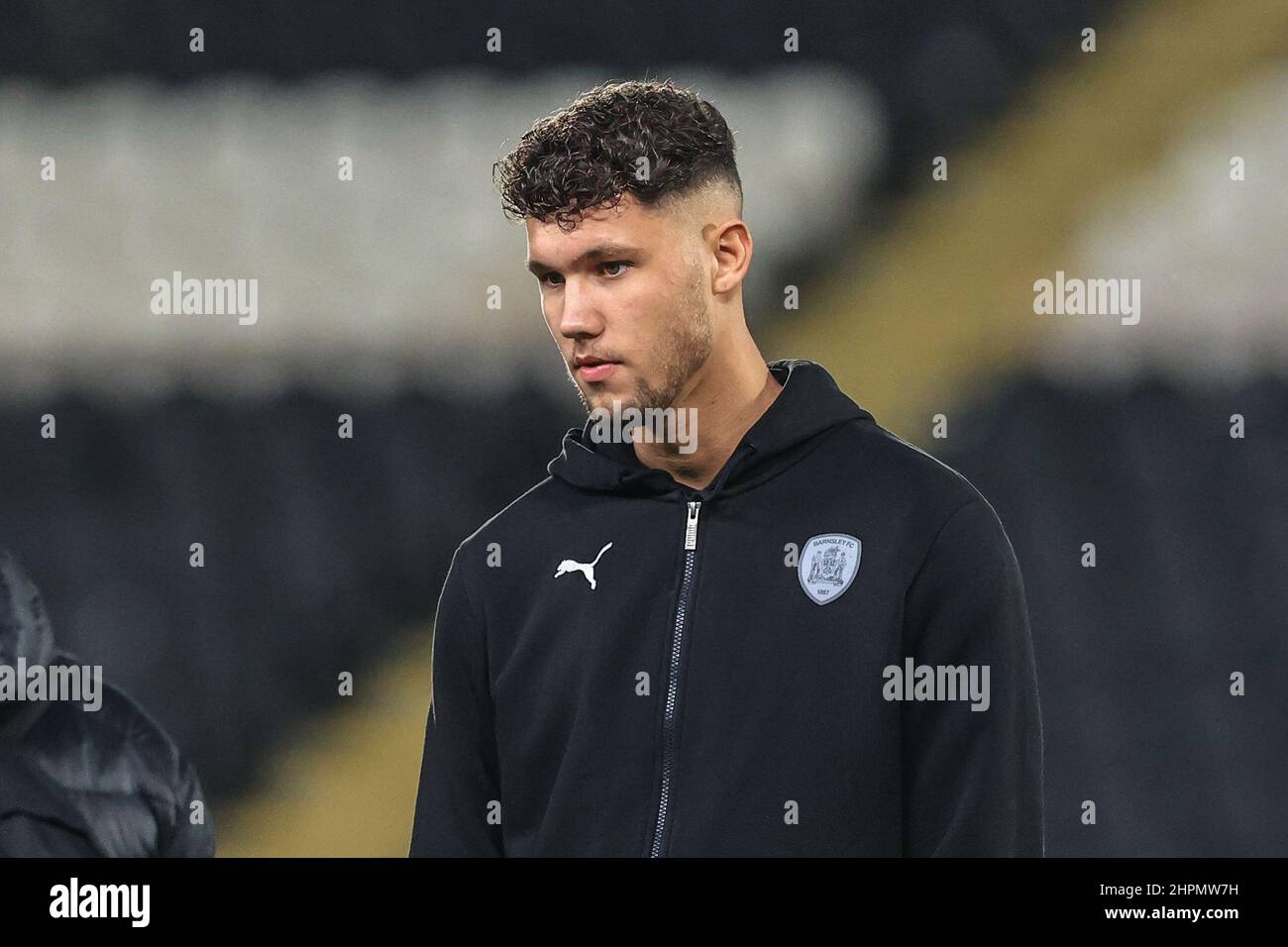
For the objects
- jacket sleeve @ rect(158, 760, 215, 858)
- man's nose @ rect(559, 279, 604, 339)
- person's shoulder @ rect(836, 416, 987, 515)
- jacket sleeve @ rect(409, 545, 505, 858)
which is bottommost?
jacket sleeve @ rect(158, 760, 215, 858)

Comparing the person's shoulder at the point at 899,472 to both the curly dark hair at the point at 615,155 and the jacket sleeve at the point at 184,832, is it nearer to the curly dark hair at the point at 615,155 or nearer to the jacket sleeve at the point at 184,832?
the curly dark hair at the point at 615,155

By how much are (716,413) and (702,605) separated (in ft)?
0.73

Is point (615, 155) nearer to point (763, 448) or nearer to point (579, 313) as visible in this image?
point (579, 313)

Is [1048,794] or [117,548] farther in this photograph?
[117,548]

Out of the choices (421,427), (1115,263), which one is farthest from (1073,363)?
(421,427)

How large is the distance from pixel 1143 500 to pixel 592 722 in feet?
5.25

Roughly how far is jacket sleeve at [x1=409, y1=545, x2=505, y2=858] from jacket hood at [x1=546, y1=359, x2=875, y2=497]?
0.23 metres

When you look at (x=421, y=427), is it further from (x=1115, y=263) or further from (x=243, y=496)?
(x=1115, y=263)

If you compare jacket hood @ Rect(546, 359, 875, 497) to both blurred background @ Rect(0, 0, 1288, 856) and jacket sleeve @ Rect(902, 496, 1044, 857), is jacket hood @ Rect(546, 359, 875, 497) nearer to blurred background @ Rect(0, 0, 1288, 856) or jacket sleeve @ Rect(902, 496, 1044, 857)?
jacket sleeve @ Rect(902, 496, 1044, 857)

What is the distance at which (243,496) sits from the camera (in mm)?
3205

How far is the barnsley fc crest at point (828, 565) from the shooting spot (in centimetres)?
173

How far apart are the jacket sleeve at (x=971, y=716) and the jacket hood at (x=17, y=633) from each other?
4.58 ft

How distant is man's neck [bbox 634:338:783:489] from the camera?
1.81 meters

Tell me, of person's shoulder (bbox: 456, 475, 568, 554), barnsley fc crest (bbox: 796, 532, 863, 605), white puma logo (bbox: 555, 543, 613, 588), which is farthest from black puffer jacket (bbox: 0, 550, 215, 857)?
barnsley fc crest (bbox: 796, 532, 863, 605)
